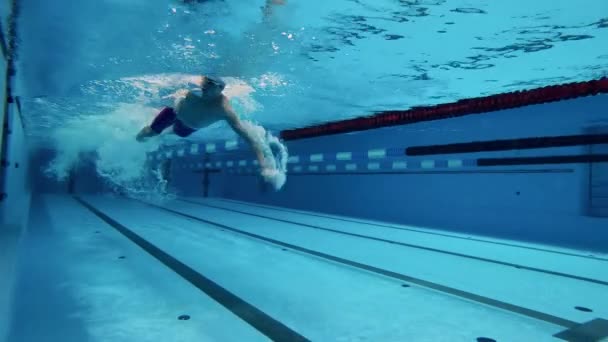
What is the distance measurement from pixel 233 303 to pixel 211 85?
360 cm

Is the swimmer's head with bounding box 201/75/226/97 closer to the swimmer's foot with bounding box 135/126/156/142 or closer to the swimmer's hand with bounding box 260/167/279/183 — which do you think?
the swimmer's hand with bounding box 260/167/279/183

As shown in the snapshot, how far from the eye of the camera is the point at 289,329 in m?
2.27

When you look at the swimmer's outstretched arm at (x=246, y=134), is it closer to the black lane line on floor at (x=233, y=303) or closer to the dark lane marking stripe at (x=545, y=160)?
the black lane line on floor at (x=233, y=303)

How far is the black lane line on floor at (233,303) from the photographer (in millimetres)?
2217

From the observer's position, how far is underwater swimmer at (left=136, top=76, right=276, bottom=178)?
524 centimetres

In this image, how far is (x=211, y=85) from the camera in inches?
213

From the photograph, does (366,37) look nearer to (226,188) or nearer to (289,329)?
(289,329)

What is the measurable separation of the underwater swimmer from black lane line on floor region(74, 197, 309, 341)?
61.1 inches

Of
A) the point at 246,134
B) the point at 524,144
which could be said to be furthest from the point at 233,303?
the point at 524,144

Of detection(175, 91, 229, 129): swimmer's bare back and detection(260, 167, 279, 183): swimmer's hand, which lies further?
detection(175, 91, 229, 129): swimmer's bare back

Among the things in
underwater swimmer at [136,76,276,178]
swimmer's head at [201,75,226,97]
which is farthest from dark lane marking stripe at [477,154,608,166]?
swimmer's head at [201,75,226,97]

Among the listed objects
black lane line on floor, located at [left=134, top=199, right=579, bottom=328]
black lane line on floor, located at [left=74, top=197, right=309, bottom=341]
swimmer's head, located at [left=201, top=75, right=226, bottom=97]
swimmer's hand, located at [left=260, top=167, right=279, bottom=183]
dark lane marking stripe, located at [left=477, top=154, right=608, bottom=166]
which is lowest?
black lane line on floor, located at [left=134, top=199, right=579, bottom=328]

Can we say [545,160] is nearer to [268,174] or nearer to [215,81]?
[268,174]

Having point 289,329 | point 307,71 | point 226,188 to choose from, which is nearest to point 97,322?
point 289,329
